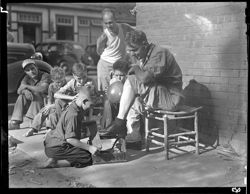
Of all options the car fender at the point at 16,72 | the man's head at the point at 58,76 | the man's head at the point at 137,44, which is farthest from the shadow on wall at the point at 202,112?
the car fender at the point at 16,72

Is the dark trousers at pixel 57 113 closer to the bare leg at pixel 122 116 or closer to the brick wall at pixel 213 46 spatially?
the bare leg at pixel 122 116

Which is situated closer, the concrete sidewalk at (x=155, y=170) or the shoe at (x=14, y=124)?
the concrete sidewalk at (x=155, y=170)

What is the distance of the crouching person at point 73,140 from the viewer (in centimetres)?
386

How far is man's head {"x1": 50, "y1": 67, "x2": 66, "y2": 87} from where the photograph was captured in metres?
3.91

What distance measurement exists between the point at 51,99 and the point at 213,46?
1.91 m

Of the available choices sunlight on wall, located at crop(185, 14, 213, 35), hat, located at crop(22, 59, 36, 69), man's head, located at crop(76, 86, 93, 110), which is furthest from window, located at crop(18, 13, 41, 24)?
sunlight on wall, located at crop(185, 14, 213, 35)

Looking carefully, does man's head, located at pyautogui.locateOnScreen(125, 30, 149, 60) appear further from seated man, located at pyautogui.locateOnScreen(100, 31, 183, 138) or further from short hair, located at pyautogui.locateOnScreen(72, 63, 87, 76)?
short hair, located at pyautogui.locateOnScreen(72, 63, 87, 76)

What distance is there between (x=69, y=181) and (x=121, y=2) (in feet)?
6.59

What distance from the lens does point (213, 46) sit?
3957mm

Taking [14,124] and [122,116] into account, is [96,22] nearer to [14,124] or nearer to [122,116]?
[122,116]

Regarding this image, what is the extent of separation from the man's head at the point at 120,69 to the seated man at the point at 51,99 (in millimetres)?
581

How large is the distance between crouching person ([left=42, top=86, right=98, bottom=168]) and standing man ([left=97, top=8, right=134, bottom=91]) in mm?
234
